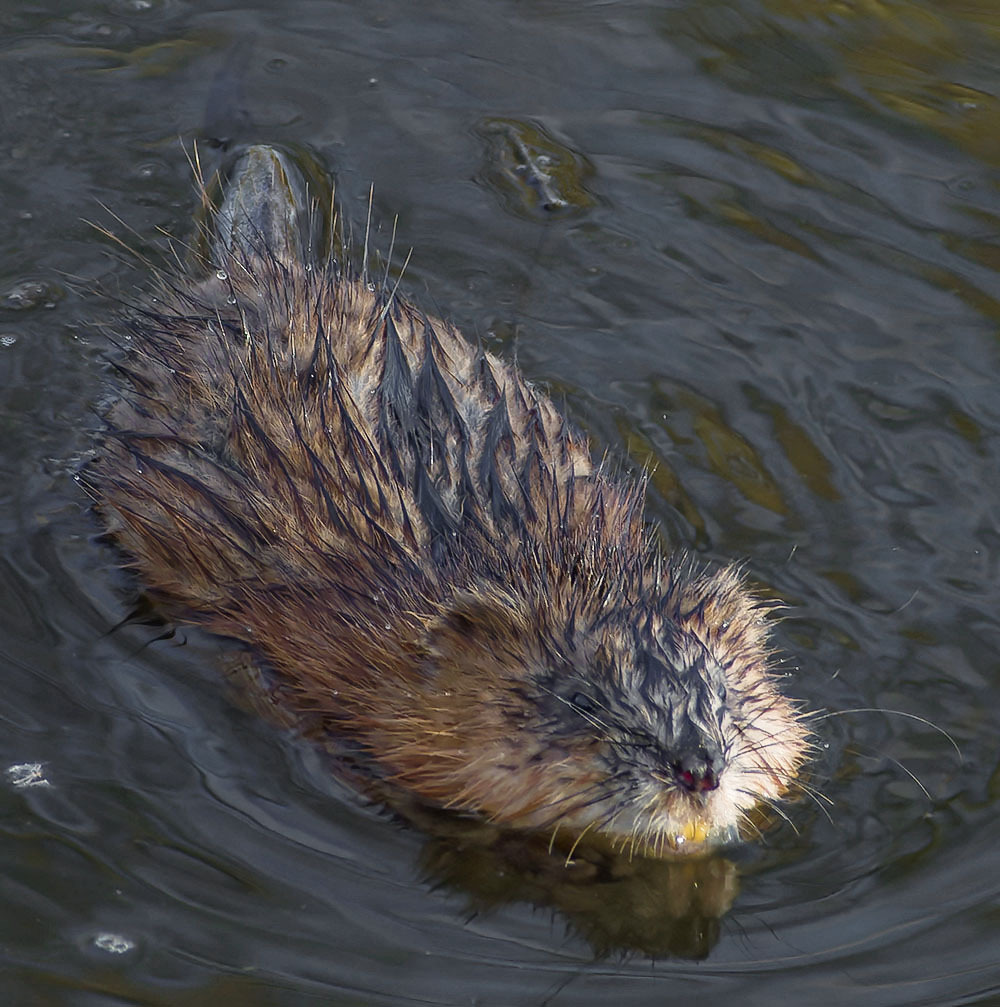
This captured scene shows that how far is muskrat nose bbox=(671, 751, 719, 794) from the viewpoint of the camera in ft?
12.0

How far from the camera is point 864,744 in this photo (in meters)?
4.41

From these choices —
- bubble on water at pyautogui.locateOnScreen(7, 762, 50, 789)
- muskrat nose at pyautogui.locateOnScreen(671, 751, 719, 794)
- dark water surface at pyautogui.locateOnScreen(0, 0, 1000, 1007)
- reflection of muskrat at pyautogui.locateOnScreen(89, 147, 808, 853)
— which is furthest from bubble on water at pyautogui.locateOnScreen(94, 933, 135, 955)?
muskrat nose at pyautogui.locateOnScreen(671, 751, 719, 794)

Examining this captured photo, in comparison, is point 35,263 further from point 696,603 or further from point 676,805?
point 676,805

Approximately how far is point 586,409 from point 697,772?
6.99 ft

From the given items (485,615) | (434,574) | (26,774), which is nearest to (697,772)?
(485,615)

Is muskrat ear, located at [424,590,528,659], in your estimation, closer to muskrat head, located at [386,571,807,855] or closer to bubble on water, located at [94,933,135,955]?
muskrat head, located at [386,571,807,855]

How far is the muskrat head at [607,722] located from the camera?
3756 millimetres

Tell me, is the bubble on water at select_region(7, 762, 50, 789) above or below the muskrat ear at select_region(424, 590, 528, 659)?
below

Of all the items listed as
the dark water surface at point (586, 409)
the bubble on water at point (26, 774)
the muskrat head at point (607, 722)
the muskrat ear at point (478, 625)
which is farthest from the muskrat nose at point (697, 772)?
the bubble on water at point (26, 774)

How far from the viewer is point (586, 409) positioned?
555cm

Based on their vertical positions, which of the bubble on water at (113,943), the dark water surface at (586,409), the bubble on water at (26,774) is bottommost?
the bubble on water at (26,774)

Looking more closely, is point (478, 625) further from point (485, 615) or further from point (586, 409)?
point (586, 409)

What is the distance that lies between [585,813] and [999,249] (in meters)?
3.43

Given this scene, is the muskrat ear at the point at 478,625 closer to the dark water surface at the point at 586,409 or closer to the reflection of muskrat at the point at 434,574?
the reflection of muskrat at the point at 434,574
